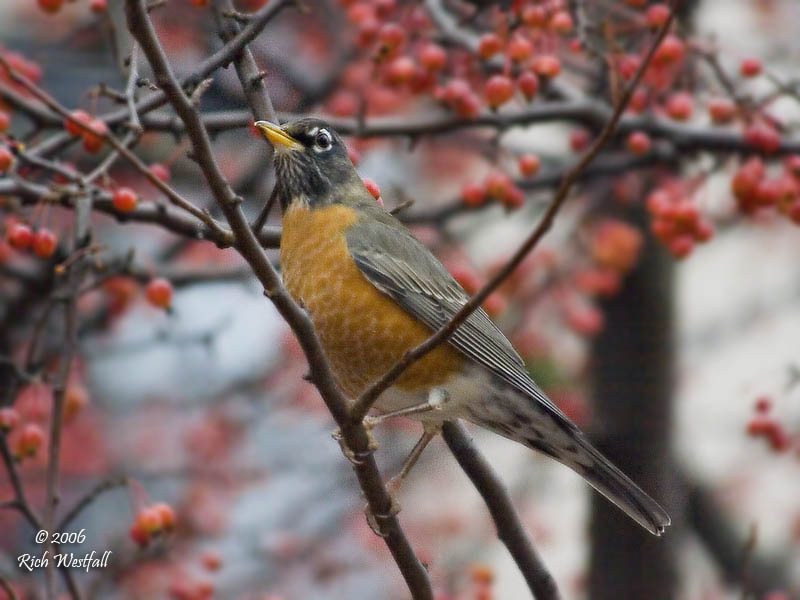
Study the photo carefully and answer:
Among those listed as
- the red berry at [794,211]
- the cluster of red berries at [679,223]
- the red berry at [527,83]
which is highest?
the red berry at [527,83]

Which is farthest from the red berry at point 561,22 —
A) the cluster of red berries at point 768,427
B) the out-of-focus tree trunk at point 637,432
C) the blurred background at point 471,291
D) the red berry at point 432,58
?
the out-of-focus tree trunk at point 637,432

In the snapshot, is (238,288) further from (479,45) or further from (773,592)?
(773,592)

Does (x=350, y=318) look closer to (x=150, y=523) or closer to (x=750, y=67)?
(x=150, y=523)

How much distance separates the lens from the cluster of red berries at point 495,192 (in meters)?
4.77

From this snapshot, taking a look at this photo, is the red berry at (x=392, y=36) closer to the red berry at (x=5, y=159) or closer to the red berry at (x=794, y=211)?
the red berry at (x=5, y=159)

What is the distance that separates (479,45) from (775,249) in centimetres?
432

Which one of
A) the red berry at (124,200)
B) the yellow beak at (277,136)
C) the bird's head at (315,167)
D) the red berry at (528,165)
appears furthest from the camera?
the red berry at (528,165)

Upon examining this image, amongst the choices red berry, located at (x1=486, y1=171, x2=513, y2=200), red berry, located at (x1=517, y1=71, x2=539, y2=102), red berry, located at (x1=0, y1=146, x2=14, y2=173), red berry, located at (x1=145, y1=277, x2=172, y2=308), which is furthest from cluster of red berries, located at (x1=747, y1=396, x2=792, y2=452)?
red berry, located at (x1=0, y1=146, x2=14, y2=173)

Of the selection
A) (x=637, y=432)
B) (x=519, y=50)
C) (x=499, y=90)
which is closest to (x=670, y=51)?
(x=519, y=50)

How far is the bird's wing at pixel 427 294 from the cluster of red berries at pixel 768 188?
5.16 feet

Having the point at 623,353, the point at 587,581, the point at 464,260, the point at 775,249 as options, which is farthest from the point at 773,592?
the point at 775,249

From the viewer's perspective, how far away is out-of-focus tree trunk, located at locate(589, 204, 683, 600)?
5.57 meters

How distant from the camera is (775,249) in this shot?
7.89 metres

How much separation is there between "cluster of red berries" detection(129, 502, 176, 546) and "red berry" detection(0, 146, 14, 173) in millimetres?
1298
